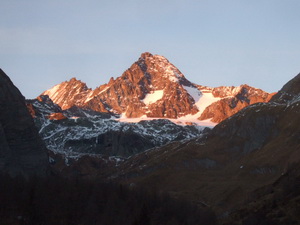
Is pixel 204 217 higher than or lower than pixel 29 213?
lower

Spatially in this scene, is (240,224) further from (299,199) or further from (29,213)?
(29,213)

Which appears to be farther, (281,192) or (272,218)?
(281,192)

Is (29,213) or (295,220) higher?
(29,213)

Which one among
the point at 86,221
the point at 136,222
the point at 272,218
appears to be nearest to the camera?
the point at 136,222

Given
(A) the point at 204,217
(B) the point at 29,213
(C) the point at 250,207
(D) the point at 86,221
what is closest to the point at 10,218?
(B) the point at 29,213

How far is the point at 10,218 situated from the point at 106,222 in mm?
33095

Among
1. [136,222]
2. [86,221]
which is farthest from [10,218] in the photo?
[136,222]

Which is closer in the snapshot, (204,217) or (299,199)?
(299,199)

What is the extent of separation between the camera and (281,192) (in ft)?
636

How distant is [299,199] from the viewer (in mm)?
174125

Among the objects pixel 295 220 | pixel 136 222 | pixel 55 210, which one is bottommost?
pixel 295 220

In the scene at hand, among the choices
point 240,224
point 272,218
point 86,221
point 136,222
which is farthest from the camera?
point 86,221

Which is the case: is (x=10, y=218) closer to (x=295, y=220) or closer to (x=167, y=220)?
(x=167, y=220)

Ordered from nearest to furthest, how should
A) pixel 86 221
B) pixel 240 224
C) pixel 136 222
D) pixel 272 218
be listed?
pixel 136 222 < pixel 272 218 < pixel 240 224 < pixel 86 221
